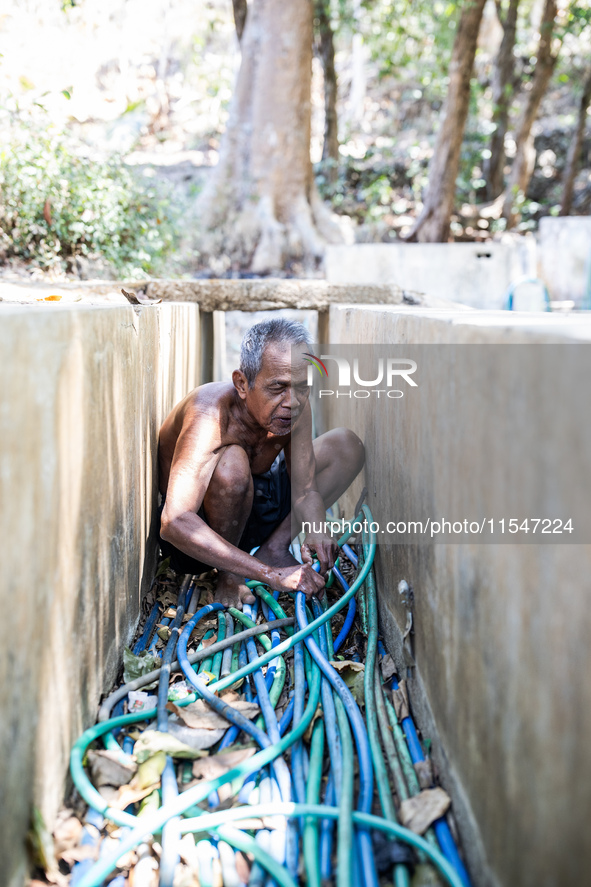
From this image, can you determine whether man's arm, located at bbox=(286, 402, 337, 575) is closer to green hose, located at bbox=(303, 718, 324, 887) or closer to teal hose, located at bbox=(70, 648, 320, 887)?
green hose, located at bbox=(303, 718, 324, 887)

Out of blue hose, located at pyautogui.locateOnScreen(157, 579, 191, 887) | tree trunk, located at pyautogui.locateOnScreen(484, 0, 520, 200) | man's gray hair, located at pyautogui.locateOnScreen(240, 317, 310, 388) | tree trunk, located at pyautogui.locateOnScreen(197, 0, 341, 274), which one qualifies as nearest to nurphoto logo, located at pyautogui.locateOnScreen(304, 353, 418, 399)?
man's gray hair, located at pyautogui.locateOnScreen(240, 317, 310, 388)

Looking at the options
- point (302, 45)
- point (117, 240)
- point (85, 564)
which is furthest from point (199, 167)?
point (85, 564)

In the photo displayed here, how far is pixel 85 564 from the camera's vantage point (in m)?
1.90

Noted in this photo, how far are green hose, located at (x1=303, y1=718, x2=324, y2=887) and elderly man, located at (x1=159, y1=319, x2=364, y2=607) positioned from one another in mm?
744

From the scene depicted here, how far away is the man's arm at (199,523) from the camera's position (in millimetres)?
2559

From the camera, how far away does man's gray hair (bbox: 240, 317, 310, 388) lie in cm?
280

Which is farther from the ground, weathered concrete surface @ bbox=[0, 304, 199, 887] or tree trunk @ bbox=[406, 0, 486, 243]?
tree trunk @ bbox=[406, 0, 486, 243]

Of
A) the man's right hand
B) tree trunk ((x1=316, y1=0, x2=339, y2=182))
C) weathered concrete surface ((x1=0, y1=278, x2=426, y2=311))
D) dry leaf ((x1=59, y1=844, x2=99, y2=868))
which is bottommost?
dry leaf ((x1=59, y1=844, x2=99, y2=868))

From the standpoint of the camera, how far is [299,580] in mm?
2654

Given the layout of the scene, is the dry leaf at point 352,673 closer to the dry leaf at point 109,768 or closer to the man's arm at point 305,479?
the man's arm at point 305,479

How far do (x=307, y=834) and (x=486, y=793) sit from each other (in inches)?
16.9

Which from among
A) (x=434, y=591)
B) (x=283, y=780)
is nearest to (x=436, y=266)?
(x=434, y=591)

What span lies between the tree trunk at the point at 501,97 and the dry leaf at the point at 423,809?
11692mm

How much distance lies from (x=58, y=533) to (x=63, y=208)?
14.6 ft
